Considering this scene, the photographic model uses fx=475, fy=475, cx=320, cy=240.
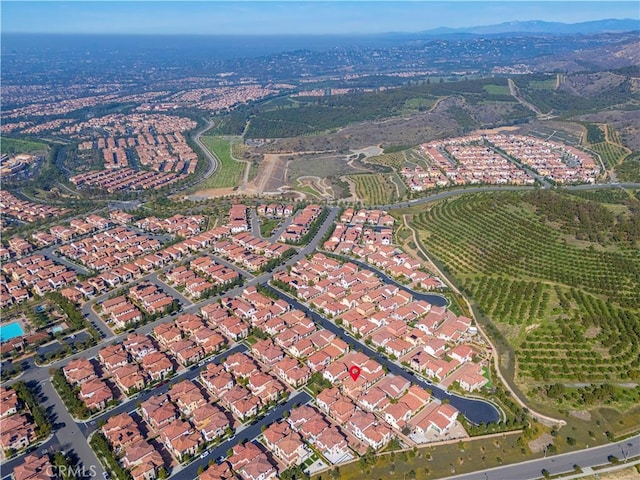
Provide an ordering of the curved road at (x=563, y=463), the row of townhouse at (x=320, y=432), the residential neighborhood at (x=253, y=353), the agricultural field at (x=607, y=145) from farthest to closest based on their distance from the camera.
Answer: the agricultural field at (x=607, y=145) < the residential neighborhood at (x=253, y=353) < the row of townhouse at (x=320, y=432) < the curved road at (x=563, y=463)

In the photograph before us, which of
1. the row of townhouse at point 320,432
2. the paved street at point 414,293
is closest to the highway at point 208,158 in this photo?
the paved street at point 414,293

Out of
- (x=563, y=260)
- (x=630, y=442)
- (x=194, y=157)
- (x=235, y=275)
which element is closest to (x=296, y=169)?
(x=194, y=157)

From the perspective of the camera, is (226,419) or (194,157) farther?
(194,157)

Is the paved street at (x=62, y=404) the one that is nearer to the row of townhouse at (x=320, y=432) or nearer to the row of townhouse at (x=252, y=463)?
the row of townhouse at (x=252, y=463)

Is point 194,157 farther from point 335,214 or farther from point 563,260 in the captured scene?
point 563,260

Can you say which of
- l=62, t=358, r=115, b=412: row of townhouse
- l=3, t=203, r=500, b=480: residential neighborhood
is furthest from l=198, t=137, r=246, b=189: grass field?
l=62, t=358, r=115, b=412: row of townhouse
